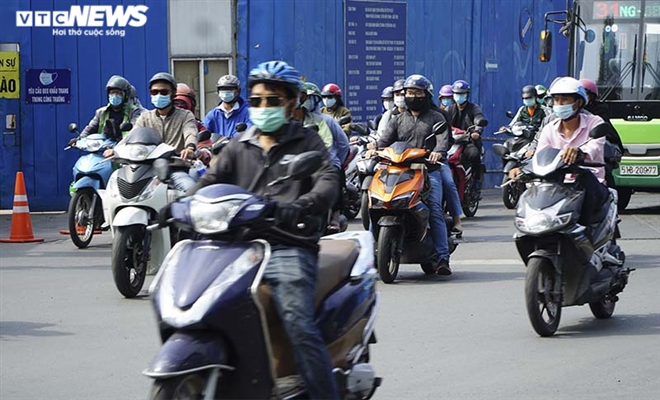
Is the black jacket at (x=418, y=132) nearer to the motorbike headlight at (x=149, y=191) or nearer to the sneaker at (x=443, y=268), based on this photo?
the sneaker at (x=443, y=268)

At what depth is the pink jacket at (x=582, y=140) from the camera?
984cm

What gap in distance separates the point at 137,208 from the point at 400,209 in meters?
2.36

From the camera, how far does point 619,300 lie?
1097cm

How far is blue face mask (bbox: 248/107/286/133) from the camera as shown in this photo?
Answer: 6234mm

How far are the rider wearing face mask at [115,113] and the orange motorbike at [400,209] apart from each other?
4.03 metres

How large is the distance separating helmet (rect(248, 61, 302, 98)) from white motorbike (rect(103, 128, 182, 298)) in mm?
4914

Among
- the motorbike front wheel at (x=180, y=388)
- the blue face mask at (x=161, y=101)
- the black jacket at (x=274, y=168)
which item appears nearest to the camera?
the motorbike front wheel at (x=180, y=388)

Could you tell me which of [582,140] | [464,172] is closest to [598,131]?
[582,140]

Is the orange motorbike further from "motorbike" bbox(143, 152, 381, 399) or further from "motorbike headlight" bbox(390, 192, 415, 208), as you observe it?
"motorbike" bbox(143, 152, 381, 399)

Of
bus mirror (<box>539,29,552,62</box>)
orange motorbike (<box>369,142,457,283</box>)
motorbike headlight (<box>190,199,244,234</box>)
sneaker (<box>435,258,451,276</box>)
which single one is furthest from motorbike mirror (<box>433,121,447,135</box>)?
Answer: bus mirror (<box>539,29,552,62</box>)

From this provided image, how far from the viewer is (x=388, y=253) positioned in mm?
11805

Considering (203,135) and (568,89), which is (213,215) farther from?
(203,135)

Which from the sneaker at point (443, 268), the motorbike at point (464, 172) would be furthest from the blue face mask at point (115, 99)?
the sneaker at point (443, 268)

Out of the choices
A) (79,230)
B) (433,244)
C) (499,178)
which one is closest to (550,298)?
(433,244)
